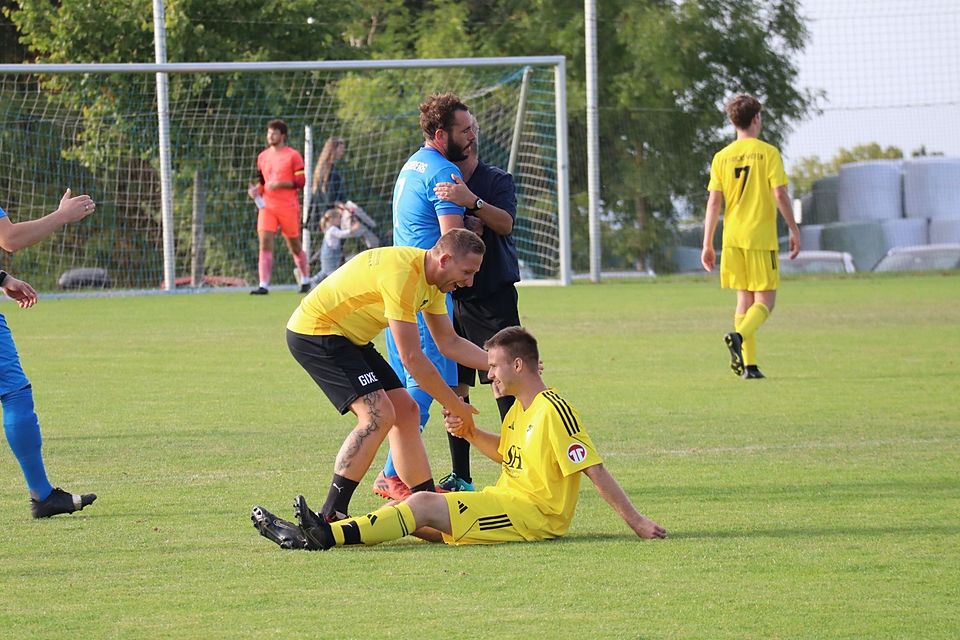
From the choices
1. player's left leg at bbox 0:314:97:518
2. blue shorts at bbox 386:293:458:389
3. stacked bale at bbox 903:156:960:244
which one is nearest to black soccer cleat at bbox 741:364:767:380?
blue shorts at bbox 386:293:458:389

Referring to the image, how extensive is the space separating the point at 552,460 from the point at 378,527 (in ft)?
2.48

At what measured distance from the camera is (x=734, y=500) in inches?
270

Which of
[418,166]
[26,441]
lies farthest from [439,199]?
[26,441]

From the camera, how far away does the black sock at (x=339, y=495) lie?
20.6 ft

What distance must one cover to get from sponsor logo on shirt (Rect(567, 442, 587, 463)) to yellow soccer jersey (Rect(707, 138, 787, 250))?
6641 mm

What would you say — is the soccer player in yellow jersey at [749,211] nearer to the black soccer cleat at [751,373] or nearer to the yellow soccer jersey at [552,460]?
the black soccer cleat at [751,373]

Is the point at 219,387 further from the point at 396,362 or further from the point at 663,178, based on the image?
the point at 663,178

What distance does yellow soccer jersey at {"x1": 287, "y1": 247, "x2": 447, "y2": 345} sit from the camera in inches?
240

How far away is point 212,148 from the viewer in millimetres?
23094

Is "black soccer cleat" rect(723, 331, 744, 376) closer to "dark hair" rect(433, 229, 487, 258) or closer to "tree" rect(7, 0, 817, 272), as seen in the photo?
"dark hair" rect(433, 229, 487, 258)

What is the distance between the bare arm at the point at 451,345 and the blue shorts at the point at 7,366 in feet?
6.22

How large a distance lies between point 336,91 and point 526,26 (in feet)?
34.0

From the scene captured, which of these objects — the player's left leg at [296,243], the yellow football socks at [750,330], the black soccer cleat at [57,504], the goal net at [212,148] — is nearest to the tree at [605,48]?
the goal net at [212,148]

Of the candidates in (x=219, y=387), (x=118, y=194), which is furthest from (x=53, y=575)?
(x=118, y=194)
